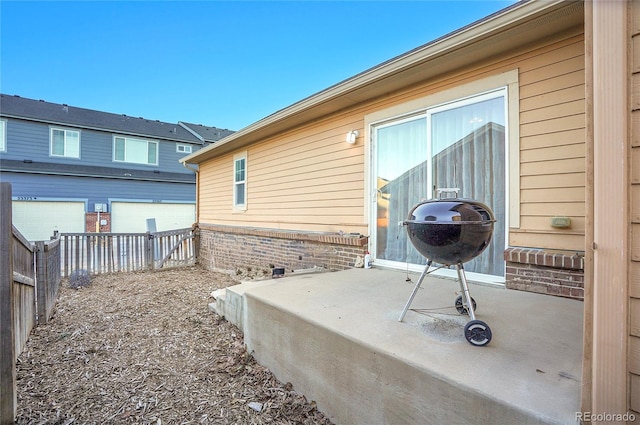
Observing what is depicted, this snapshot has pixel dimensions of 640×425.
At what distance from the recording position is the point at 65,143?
1509cm

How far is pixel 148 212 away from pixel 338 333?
17.3 m

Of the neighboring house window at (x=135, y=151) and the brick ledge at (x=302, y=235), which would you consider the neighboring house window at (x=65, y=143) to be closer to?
the neighboring house window at (x=135, y=151)

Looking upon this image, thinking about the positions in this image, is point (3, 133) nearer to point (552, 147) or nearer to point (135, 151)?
point (135, 151)

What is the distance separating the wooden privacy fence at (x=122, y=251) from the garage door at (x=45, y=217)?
813 cm

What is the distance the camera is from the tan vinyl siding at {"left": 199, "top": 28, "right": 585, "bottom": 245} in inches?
113

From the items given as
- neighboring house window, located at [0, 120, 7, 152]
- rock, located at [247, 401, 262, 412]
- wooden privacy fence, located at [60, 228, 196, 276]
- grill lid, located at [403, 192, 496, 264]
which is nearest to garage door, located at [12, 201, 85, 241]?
neighboring house window, located at [0, 120, 7, 152]

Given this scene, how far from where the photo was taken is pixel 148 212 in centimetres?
1662

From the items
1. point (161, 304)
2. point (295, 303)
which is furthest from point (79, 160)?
point (295, 303)

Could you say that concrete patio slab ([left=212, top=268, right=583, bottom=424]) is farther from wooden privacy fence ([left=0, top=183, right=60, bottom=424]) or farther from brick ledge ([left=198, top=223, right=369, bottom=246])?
wooden privacy fence ([left=0, top=183, right=60, bottom=424])

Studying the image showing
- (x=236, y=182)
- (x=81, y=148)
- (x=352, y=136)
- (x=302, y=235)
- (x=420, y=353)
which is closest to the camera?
(x=420, y=353)

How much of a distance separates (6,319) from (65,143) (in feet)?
56.8

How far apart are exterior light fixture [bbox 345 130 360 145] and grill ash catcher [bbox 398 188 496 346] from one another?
2999mm

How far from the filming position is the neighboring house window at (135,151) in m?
16.3

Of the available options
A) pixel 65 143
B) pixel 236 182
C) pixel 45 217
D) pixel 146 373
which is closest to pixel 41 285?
pixel 146 373
